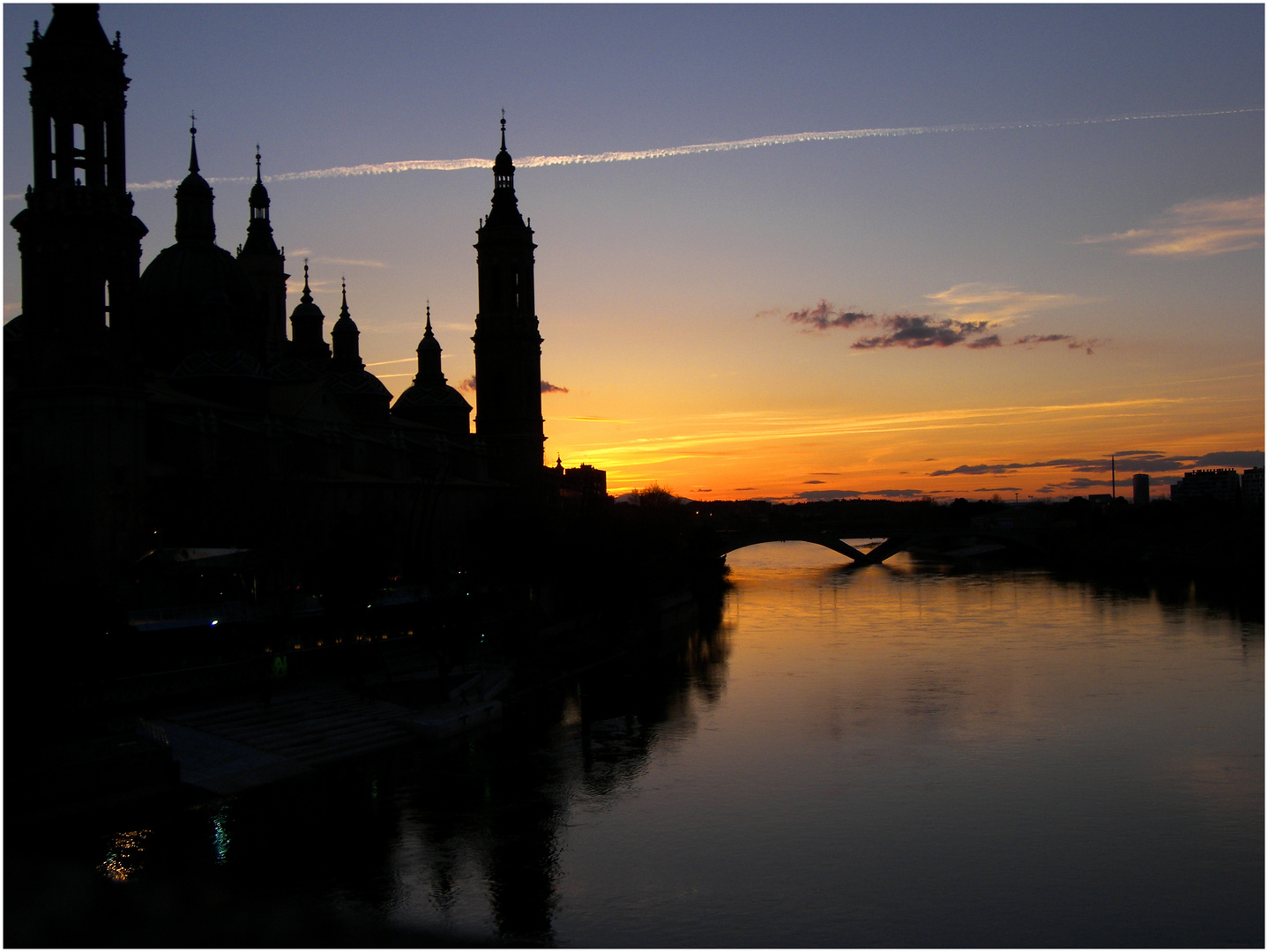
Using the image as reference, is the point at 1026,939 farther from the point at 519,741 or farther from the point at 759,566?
the point at 759,566

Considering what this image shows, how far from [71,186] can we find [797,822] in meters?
28.9

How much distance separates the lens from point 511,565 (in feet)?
163

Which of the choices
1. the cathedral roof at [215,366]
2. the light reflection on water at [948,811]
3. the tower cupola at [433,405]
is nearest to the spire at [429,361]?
the tower cupola at [433,405]

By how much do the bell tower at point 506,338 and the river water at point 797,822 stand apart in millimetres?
32280

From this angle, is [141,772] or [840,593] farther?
[840,593]

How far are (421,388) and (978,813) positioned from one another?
5656 cm

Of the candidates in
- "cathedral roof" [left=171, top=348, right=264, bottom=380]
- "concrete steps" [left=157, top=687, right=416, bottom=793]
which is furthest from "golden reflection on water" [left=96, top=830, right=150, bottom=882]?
"cathedral roof" [left=171, top=348, right=264, bottom=380]

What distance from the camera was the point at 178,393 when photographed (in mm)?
48438

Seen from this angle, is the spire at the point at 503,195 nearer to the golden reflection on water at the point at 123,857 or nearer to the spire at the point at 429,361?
the spire at the point at 429,361

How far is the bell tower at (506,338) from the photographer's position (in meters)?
71.9

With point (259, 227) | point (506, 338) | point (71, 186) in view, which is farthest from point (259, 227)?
point (71, 186)

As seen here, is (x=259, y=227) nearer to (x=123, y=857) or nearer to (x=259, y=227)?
(x=259, y=227)

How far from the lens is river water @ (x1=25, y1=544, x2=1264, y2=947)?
64.7 ft

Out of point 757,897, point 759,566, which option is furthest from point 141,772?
point 759,566
